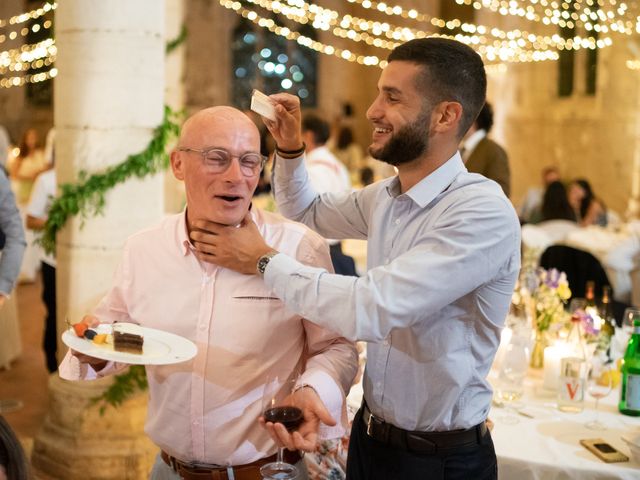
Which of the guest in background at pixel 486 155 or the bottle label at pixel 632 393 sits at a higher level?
the guest in background at pixel 486 155

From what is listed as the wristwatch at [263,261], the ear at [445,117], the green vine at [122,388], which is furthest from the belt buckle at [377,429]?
the green vine at [122,388]

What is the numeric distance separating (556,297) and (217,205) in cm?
200

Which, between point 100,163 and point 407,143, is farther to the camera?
point 100,163

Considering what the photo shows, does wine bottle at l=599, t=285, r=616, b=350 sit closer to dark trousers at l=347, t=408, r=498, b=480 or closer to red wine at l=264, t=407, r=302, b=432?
dark trousers at l=347, t=408, r=498, b=480

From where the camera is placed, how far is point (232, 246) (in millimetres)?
1887

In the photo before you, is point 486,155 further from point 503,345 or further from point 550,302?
point 503,345

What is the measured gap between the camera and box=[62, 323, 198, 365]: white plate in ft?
5.72

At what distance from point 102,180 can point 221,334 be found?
2.23 metres

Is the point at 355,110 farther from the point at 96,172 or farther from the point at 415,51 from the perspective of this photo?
the point at 415,51

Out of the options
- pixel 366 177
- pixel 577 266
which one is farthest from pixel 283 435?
pixel 366 177

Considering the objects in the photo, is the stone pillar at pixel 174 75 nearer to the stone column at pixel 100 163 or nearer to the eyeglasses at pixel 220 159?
the stone column at pixel 100 163

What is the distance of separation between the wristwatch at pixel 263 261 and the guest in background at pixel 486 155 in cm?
328

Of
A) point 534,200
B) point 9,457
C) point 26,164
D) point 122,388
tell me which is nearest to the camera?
point 9,457

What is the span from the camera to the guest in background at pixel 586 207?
25.5ft
